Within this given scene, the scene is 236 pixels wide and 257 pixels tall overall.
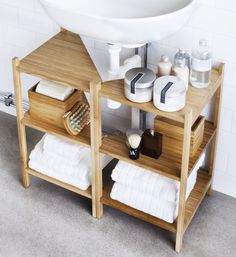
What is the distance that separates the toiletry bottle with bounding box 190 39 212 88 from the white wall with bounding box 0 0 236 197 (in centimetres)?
10

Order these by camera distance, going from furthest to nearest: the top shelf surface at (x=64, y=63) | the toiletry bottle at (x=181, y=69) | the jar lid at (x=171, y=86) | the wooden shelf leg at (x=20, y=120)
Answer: the wooden shelf leg at (x=20, y=120) < the top shelf surface at (x=64, y=63) < the toiletry bottle at (x=181, y=69) < the jar lid at (x=171, y=86)

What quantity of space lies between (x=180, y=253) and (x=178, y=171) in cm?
38

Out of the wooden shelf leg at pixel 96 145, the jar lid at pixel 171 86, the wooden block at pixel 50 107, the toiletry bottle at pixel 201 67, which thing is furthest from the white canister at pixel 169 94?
the wooden block at pixel 50 107

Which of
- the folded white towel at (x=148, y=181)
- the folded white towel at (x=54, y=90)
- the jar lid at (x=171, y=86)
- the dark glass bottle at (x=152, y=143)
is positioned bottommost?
the folded white towel at (x=148, y=181)

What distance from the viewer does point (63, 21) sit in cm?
205

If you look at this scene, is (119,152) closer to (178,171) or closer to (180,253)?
(178,171)

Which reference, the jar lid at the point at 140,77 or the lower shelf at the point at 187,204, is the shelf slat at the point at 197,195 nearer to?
the lower shelf at the point at 187,204

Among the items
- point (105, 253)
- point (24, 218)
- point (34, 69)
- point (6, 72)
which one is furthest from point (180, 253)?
point (6, 72)

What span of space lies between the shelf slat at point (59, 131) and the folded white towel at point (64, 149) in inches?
2.7

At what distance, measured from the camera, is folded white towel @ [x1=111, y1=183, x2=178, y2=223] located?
2359mm

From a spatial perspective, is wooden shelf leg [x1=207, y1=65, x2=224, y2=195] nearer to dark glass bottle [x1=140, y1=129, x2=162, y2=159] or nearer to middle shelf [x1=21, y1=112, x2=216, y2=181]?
middle shelf [x1=21, y1=112, x2=216, y2=181]

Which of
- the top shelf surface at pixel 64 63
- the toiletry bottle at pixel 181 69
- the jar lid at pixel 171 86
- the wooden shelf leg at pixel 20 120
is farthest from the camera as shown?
the wooden shelf leg at pixel 20 120

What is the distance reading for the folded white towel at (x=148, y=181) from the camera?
2.32 metres

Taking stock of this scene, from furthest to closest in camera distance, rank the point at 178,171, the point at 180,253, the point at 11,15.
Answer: the point at 11,15
the point at 180,253
the point at 178,171
